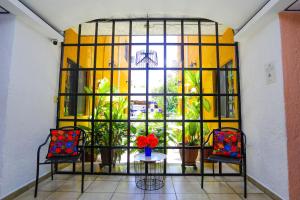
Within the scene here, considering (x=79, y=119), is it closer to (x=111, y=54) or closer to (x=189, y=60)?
(x=111, y=54)

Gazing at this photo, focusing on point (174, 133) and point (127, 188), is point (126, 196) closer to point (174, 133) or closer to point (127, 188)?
point (127, 188)

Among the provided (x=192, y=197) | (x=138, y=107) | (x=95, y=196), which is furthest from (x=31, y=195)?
(x=192, y=197)

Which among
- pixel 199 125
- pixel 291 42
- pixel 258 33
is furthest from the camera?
pixel 199 125

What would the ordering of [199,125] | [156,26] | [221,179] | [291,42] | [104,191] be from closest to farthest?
[291,42] → [104,191] → [221,179] → [199,125] → [156,26]

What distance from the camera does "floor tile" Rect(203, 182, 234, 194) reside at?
2762 millimetres

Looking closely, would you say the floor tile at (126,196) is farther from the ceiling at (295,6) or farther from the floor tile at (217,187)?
the ceiling at (295,6)

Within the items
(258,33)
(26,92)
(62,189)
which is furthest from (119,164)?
(258,33)

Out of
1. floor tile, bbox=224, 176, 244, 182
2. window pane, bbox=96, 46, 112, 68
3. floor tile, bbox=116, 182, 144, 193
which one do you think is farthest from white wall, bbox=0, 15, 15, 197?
floor tile, bbox=224, 176, 244, 182

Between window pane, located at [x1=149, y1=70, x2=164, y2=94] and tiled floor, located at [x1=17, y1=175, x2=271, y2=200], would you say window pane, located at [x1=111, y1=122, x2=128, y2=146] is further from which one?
window pane, located at [x1=149, y1=70, x2=164, y2=94]

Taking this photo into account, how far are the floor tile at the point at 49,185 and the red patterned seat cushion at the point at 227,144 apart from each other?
2604mm

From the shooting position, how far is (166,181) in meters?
3.12

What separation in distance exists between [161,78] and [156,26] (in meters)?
1.13

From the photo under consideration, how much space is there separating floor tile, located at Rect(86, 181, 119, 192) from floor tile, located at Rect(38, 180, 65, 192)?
54 cm

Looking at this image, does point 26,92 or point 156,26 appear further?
point 156,26
